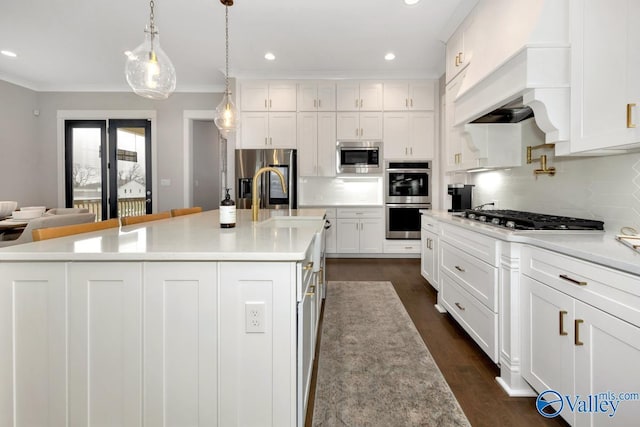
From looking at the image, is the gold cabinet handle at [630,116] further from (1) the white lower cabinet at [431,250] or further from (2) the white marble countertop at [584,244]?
(1) the white lower cabinet at [431,250]

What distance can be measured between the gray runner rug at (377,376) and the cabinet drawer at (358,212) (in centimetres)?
238

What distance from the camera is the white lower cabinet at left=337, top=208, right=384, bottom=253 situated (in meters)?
5.16

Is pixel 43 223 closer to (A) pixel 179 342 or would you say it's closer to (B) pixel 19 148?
(A) pixel 179 342

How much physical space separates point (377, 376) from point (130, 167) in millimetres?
5739

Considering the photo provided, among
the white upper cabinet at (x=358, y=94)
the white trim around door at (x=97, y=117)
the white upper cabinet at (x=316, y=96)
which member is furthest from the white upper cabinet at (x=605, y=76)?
the white trim around door at (x=97, y=117)

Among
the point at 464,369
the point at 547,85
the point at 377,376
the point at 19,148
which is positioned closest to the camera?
the point at 547,85

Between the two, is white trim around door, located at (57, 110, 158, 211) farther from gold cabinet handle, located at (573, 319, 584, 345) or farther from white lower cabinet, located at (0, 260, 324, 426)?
gold cabinet handle, located at (573, 319, 584, 345)

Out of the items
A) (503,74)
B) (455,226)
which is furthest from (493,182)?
(503,74)

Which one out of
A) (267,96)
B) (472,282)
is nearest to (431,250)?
(472,282)

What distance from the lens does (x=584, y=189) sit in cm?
193

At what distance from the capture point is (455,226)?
2.52 metres

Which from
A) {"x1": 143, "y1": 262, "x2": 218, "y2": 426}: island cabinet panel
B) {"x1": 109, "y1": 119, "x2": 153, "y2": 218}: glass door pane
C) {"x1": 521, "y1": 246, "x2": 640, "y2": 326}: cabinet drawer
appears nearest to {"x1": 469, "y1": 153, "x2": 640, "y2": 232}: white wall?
{"x1": 521, "y1": 246, "x2": 640, "y2": 326}: cabinet drawer

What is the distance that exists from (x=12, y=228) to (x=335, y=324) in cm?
326

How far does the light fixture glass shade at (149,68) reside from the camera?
2.03 m
